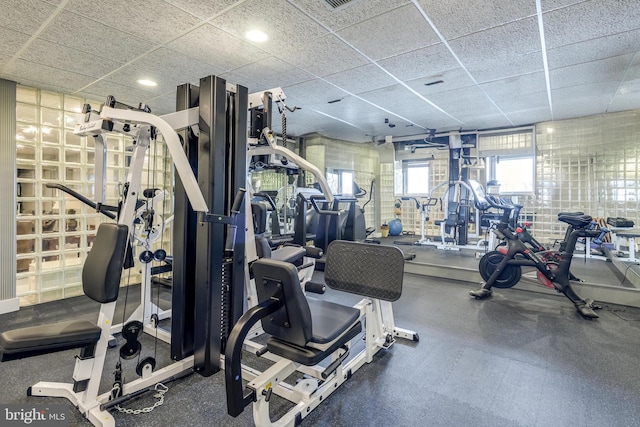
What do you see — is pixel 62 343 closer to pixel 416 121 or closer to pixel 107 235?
pixel 107 235

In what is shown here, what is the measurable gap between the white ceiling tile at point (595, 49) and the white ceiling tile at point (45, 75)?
15.5 ft

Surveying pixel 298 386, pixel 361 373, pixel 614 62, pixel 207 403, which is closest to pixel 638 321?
pixel 614 62

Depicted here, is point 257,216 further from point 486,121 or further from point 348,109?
point 486,121

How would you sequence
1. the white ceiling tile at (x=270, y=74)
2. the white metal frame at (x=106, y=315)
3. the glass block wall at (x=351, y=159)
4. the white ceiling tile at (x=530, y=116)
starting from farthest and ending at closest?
the glass block wall at (x=351, y=159), the white ceiling tile at (x=530, y=116), the white ceiling tile at (x=270, y=74), the white metal frame at (x=106, y=315)

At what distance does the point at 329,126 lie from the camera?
20.2ft

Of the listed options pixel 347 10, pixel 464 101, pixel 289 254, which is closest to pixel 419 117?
pixel 464 101

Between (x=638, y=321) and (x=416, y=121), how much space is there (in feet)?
13.2

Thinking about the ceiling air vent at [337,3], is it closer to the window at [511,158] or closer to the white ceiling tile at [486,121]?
the white ceiling tile at [486,121]

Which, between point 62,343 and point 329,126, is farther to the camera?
point 329,126

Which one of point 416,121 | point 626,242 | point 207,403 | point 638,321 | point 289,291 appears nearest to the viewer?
point 289,291

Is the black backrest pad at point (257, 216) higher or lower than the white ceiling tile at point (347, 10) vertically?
lower

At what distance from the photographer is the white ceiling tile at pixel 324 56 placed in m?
2.80

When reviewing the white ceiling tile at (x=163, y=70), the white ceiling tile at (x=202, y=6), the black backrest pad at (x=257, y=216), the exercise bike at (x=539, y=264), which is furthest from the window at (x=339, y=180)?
the white ceiling tile at (x=202, y=6)

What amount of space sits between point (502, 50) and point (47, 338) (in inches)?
155
